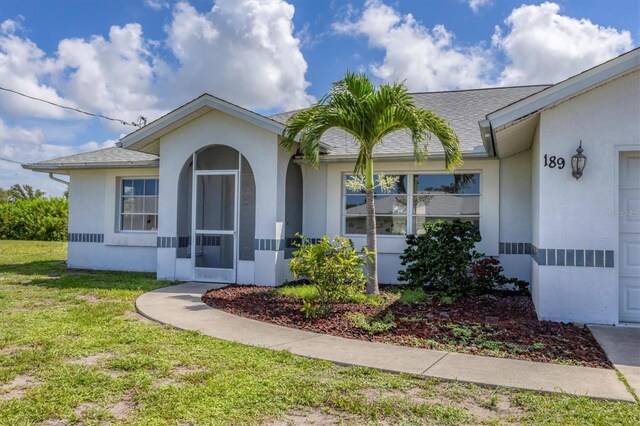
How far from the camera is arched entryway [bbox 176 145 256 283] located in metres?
10.4

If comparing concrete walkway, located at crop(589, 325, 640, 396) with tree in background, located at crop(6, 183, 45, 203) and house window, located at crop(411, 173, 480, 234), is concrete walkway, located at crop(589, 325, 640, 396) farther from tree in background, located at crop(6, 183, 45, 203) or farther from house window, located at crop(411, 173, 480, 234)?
tree in background, located at crop(6, 183, 45, 203)

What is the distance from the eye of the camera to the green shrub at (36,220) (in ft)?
80.3

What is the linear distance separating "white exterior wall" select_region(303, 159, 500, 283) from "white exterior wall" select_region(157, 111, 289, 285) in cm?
126

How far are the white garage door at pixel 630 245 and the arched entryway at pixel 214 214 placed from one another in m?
7.21

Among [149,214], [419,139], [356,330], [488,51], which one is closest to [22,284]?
[149,214]

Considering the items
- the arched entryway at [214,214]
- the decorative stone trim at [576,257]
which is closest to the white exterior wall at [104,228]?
the arched entryway at [214,214]

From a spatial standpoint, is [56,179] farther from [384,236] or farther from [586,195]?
[586,195]

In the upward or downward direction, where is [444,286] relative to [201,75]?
downward

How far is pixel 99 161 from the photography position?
1282 cm

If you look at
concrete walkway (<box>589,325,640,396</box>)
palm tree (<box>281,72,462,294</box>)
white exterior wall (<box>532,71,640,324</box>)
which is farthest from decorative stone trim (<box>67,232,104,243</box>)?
concrete walkway (<box>589,325,640,396</box>)

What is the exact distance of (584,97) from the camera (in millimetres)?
6539

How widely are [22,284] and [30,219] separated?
17.5 metres

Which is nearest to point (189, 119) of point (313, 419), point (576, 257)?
point (576, 257)

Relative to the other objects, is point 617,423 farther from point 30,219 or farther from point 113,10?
point 30,219
